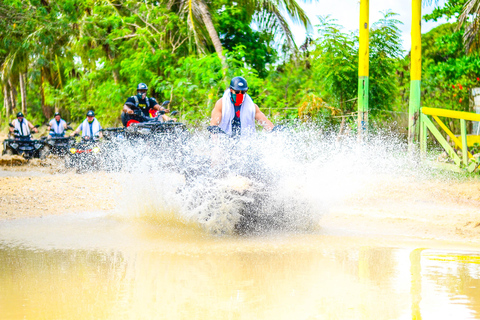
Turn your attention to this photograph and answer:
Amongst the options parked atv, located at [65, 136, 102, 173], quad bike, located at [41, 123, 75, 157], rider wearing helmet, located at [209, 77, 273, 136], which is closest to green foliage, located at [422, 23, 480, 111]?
rider wearing helmet, located at [209, 77, 273, 136]

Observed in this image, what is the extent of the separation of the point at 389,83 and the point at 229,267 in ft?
38.4

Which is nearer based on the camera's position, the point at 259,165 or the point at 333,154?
the point at 259,165

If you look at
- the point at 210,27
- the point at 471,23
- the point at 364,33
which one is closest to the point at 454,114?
the point at 364,33

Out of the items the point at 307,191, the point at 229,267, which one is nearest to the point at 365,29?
the point at 307,191

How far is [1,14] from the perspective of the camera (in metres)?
23.3

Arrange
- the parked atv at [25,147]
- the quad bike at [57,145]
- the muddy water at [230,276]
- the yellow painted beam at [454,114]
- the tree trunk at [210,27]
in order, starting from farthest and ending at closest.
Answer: the tree trunk at [210,27] < the parked atv at [25,147] < the quad bike at [57,145] < the yellow painted beam at [454,114] < the muddy water at [230,276]

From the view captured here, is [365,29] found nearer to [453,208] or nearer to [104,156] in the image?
[453,208]

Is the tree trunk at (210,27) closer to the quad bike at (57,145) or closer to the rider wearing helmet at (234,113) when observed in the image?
the quad bike at (57,145)

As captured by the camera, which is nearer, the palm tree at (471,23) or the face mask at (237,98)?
the face mask at (237,98)

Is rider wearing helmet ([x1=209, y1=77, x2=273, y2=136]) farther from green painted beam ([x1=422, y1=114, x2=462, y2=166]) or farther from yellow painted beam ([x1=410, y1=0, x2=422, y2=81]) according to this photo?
yellow painted beam ([x1=410, y1=0, x2=422, y2=81])

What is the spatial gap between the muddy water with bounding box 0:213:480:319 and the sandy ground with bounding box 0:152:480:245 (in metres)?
0.72

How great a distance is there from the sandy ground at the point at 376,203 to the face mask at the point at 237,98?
1840 mm

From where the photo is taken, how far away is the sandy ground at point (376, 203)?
→ 281 inches

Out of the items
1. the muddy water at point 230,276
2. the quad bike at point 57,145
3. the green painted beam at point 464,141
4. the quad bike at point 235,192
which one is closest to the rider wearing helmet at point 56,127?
the quad bike at point 57,145
